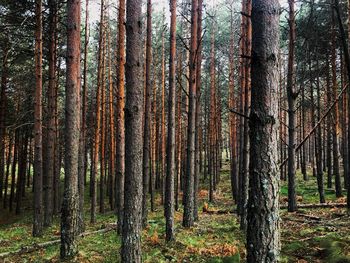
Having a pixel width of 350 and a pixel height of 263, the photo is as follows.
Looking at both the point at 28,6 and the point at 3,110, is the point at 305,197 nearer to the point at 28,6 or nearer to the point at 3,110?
the point at 28,6

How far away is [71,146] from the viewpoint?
818 cm

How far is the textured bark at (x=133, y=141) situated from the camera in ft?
20.0

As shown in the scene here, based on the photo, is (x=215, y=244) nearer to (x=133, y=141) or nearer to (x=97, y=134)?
(x=133, y=141)

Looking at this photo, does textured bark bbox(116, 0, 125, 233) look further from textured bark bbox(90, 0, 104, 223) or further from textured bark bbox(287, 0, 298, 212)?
textured bark bbox(287, 0, 298, 212)

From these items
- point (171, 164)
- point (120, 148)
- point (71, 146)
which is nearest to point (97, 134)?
point (120, 148)

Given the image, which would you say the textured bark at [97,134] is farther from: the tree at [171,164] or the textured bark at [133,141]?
the textured bark at [133,141]

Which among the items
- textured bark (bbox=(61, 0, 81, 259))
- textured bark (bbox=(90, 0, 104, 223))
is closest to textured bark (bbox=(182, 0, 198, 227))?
textured bark (bbox=(61, 0, 81, 259))

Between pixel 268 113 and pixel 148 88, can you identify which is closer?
pixel 268 113

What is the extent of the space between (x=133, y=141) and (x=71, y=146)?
9.16 ft

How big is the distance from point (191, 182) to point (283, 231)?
3372 millimetres

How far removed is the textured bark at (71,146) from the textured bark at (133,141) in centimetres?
244

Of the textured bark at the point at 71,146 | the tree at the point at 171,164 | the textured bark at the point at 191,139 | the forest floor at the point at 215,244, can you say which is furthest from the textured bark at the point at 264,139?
the textured bark at the point at 191,139

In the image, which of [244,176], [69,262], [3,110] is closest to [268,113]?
[69,262]

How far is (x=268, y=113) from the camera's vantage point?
3195 mm
